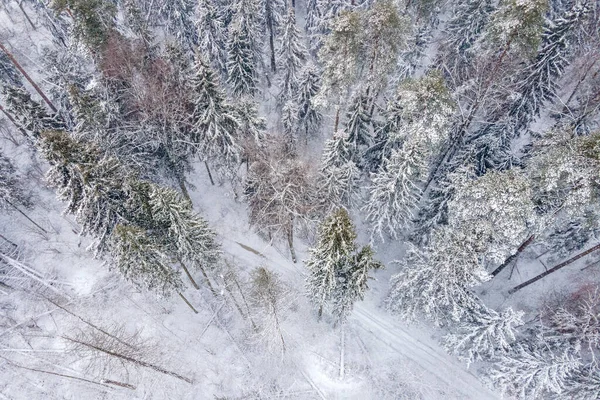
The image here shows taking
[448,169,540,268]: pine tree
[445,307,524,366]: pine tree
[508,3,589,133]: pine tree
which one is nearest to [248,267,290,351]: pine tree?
[448,169,540,268]: pine tree

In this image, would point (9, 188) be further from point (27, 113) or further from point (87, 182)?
point (87, 182)

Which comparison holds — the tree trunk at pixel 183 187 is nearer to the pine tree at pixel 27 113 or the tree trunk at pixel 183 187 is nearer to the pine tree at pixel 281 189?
the pine tree at pixel 281 189

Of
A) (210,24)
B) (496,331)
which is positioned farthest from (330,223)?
(210,24)

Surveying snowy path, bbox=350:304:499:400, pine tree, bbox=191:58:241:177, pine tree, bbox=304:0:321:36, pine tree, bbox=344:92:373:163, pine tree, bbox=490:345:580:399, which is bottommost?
snowy path, bbox=350:304:499:400

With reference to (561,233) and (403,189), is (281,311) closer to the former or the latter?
(403,189)

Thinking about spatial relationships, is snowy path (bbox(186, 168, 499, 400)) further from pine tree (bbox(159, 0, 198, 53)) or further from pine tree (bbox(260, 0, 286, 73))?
pine tree (bbox(260, 0, 286, 73))

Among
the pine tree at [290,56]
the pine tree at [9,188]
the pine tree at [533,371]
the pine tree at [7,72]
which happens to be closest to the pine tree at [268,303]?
the pine tree at [533,371]

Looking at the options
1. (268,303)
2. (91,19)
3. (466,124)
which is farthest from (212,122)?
(466,124)
